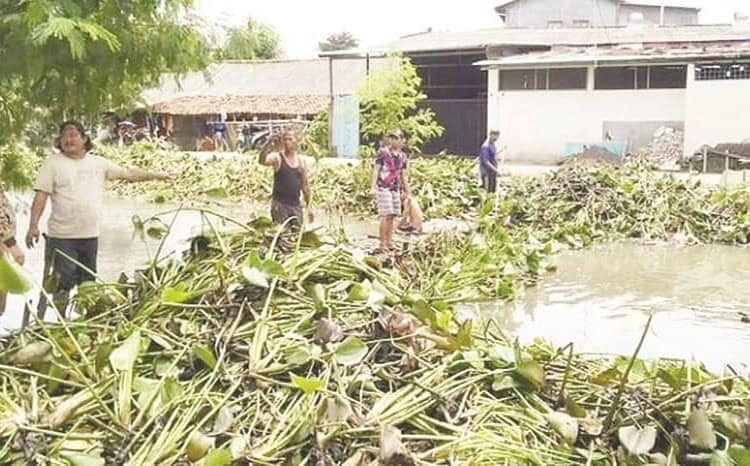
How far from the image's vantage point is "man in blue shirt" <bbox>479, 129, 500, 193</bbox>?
14.6m

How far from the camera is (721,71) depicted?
22703 millimetres

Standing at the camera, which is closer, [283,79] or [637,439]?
[637,439]

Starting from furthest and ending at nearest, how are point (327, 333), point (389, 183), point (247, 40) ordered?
point (389, 183)
point (247, 40)
point (327, 333)

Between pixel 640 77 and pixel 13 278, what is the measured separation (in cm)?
2237

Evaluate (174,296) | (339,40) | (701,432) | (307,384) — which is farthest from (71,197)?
(339,40)

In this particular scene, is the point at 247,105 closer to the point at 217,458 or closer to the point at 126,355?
the point at 126,355

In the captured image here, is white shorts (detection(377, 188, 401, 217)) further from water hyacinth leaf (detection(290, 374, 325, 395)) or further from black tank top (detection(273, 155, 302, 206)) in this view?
water hyacinth leaf (detection(290, 374, 325, 395))

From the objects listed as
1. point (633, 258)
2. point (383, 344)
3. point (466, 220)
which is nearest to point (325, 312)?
point (383, 344)

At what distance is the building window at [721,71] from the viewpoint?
22.6 meters

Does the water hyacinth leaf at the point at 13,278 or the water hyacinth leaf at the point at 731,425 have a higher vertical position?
the water hyacinth leaf at the point at 13,278

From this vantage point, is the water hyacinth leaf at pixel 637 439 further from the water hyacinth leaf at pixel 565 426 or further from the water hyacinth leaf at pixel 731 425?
the water hyacinth leaf at pixel 731 425

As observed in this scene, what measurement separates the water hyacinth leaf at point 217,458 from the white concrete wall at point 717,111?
833 inches

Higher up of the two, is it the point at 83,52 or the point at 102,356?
the point at 83,52

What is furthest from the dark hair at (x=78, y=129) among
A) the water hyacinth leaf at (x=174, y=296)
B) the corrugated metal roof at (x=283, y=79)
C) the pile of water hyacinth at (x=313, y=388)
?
the corrugated metal roof at (x=283, y=79)
